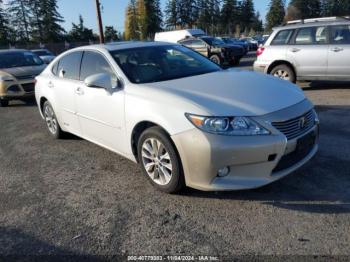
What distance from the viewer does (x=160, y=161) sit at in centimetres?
398

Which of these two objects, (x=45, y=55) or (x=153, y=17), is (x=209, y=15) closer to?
(x=153, y=17)

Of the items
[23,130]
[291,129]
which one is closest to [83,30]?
[23,130]

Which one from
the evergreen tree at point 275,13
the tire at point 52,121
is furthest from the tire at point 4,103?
the evergreen tree at point 275,13

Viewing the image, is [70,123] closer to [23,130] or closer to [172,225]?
[23,130]

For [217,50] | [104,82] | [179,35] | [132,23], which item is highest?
[132,23]

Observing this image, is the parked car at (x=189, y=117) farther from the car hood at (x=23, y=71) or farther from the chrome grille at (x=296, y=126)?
the car hood at (x=23, y=71)

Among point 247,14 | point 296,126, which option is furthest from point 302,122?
point 247,14

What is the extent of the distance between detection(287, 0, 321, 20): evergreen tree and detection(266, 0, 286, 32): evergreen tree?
3.03 m

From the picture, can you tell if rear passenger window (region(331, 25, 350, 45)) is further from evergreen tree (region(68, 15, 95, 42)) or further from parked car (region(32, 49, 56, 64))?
evergreen tree (region(68, 15, 95, 42))

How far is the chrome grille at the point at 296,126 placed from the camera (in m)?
3.55

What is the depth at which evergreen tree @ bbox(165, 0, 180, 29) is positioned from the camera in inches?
3568

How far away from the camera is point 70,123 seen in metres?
5.75

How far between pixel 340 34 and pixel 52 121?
6831 millimetres

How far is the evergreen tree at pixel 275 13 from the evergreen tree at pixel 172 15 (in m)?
22.6
